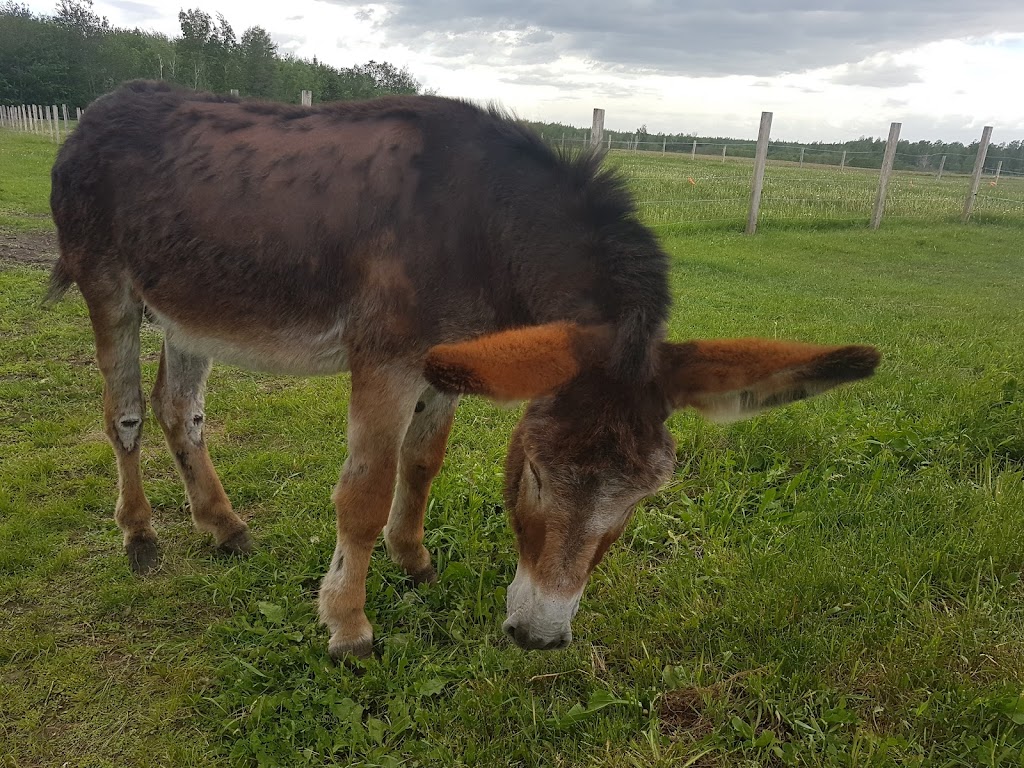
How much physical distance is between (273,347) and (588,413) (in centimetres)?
194

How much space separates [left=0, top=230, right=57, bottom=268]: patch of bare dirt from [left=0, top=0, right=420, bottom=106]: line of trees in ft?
99.4

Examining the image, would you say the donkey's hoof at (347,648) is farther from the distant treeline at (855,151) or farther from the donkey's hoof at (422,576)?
the distant treeline at (855,151)

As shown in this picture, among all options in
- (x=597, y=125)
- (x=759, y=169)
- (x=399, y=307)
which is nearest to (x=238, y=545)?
(x=399, y=307)

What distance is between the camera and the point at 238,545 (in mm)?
3949

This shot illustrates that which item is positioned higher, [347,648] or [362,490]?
[362,490]

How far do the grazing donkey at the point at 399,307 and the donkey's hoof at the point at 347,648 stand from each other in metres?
0.01

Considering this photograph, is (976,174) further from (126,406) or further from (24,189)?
(24,189)

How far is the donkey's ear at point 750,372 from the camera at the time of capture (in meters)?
2.06

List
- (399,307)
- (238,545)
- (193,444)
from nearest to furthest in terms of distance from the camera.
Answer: (399,307), (238,545), (193,444)

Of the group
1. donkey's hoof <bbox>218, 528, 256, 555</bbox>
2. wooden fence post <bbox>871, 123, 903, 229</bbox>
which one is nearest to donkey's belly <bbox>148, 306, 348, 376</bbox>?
donkey's hoof <bbox>218, 528, 256, 555</bbox>

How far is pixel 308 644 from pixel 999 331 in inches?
333

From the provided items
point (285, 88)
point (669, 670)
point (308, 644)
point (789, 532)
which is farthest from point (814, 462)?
point (285, 88)

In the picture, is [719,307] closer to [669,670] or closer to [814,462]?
[814,462]

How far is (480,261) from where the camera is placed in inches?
114
